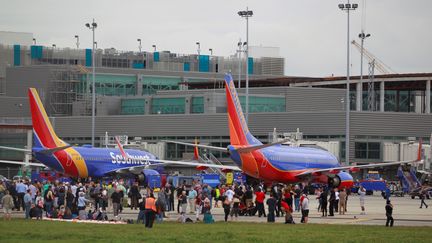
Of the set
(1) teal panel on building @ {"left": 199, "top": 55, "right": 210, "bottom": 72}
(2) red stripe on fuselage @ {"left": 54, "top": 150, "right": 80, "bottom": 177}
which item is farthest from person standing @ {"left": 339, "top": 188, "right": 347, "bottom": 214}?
(1) teal panel on building @ {"left": 199, "top": 55, "right": 210, "bottom": 72}

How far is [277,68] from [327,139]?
64299 millimetres

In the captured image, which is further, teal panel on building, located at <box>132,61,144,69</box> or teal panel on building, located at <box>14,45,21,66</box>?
teal panel on building, located at <box>14,45,21,66</box>

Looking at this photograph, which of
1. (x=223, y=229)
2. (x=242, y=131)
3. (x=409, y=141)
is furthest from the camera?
(x=409, y=141)

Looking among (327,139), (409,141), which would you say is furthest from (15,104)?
(409,141)

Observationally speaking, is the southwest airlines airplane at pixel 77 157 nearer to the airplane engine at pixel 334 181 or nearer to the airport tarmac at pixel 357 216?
the airplane engine at pixel 334 181

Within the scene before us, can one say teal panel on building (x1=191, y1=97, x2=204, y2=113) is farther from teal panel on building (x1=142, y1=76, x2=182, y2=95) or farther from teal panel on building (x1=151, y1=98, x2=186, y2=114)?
teal panel on building (x1=142, y1=76, x2=182, y2=95)

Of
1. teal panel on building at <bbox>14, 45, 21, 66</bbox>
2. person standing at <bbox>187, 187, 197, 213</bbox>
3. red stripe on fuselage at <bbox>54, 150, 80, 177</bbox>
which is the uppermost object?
teal panel on building at <bbox>14, 45, 21, 66</bbox>

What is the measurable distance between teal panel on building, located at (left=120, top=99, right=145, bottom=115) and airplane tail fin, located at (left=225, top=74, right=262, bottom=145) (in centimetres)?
7056

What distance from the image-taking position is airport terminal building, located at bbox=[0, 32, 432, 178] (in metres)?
128

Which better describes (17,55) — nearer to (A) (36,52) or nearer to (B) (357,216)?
(A) (36,52)

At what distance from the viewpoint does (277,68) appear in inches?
7490

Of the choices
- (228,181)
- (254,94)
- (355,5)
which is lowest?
(228,181)

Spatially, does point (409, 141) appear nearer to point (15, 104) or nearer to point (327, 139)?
point (327, 139)

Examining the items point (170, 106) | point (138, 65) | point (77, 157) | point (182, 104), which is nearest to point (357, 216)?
point (77, 157)
